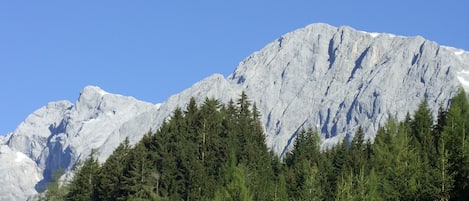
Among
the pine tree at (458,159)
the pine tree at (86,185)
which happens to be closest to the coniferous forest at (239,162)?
the pine tree at (86,185)

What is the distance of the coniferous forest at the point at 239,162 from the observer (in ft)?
254

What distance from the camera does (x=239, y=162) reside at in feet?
332

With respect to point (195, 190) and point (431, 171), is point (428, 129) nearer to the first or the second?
point (195, 190)

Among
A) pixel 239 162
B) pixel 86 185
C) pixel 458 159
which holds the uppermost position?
pixel 239 162

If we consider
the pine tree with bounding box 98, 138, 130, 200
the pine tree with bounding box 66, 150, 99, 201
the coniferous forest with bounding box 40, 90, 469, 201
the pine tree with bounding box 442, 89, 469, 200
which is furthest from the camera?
the pine tree with bounding box 66, 150, 99, 201

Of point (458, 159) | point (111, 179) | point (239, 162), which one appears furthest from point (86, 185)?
point (458, 159)

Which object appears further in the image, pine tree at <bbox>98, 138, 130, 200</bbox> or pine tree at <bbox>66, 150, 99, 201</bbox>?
pine tree at <bbox>66, 150, 99, 201</bbox>

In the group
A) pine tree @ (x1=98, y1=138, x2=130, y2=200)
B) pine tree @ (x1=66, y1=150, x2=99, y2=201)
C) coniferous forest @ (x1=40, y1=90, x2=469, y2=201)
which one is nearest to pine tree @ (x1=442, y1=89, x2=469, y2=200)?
coniferous forest @ (x1=40, y1=90, x2=469, y2=201)

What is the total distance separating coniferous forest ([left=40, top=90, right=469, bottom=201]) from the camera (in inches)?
3046

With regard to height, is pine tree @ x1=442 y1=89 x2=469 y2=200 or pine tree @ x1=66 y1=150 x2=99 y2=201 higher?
pine tree @ x1=66 y1=150 x2=99 y2=201

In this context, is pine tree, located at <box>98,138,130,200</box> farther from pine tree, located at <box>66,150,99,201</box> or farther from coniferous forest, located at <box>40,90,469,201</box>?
pine tree, located at <box>66,150,99,201</box>

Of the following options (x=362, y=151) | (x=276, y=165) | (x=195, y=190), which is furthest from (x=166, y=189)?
(x=362, y=151)

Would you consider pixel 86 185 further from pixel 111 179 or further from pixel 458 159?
pixel 458 159

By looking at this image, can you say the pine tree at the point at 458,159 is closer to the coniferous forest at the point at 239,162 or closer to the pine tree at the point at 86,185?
the coniferous forest at the point at 239,162
